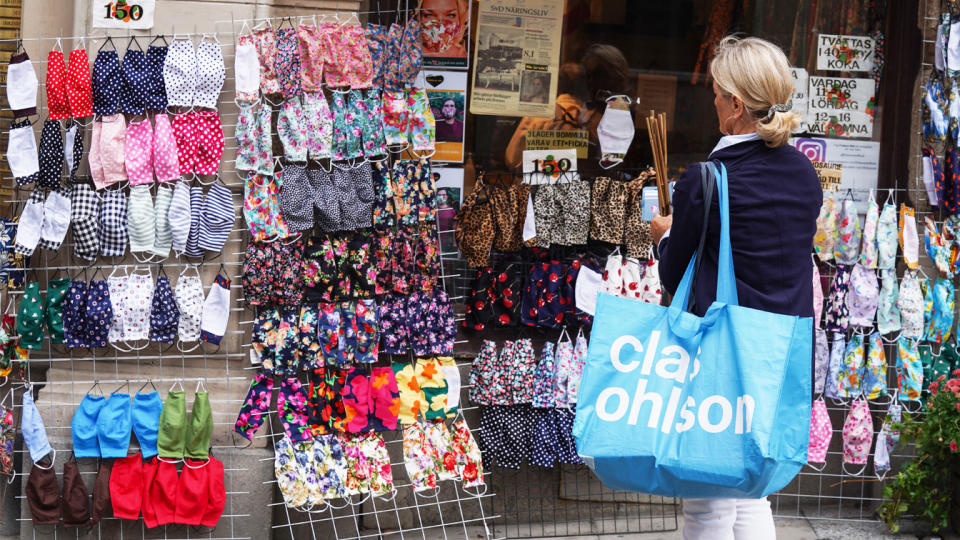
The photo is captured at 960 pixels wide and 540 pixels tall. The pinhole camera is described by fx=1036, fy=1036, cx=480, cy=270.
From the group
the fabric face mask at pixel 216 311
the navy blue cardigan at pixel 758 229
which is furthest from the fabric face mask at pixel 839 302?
the fabric face mask at pixel 216 311

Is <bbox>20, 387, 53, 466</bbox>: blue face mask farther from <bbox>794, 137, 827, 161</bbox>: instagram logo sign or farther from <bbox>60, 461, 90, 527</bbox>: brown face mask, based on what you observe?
<bbox>794, 137, 827, 161</bbox>: instagram logo sign

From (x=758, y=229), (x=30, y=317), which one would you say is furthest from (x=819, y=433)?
(x=30, y=317)

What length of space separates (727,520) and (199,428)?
106 inches

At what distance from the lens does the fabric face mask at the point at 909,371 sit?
5.54 meters

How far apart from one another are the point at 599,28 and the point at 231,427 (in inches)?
113

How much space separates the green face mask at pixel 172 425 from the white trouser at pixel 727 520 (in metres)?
2.60

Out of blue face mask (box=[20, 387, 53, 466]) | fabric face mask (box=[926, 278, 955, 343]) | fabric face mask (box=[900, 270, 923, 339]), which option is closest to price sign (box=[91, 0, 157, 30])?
blue face mask (box=[20, 387, 53, 466])

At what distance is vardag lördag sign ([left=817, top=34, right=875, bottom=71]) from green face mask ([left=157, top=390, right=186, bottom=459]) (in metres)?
3.95

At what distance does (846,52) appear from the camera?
588cm

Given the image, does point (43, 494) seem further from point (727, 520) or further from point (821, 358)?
point (821, 358)

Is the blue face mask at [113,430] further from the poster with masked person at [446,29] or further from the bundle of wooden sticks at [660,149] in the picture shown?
the bundle of wooden sticks at [660,149]

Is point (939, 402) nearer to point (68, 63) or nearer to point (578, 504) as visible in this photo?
point (578, 504)

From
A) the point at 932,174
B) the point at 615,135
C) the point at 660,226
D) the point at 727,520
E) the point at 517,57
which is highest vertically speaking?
the point at 517,57

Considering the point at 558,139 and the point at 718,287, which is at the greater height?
the point at 558,139
